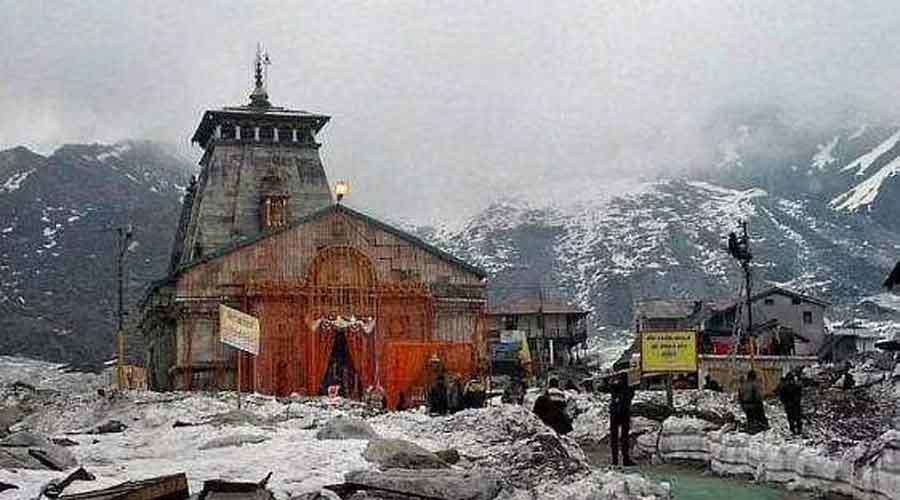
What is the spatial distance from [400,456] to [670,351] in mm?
19360

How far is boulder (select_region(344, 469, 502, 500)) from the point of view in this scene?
45.1 feet

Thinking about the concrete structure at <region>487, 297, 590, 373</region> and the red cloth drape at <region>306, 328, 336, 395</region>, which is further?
the concrete structure at <region>487, 297, 590, 373</region>

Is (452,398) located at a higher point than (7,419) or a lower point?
higher

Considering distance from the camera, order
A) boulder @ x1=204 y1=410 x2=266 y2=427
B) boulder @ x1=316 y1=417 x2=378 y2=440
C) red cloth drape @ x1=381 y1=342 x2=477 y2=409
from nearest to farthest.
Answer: boulder @ x1=316 y1=417 x2=378 y2=440 < boulder @ x1=204 y1=410 x2=266 y2=427 < red cloth drape @ x1=381 y1=342 x2=477 y2=409

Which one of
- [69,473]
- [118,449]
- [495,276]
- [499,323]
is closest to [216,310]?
[118,449]

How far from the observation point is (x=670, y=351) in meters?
33.6

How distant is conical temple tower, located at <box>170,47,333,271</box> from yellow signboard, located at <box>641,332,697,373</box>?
25.0m

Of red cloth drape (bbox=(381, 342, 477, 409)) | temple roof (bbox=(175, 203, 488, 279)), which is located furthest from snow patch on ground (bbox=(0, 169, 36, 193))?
red cloth drape (bbox=(381, 342, 477, 409))

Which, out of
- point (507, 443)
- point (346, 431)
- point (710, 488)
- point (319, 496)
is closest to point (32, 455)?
point (319, 496)

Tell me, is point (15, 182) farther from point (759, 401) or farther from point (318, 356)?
point (759, 401)

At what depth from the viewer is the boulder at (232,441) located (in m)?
18.0

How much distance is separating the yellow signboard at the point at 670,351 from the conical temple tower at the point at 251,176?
82.0 ft

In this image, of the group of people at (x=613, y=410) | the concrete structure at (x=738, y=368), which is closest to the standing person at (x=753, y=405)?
the group of people at (x=613, y=410)

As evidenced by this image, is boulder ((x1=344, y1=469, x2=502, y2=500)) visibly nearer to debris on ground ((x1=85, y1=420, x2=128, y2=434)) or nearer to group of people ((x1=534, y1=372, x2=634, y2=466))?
group of people ((x1=534, y1=372, x2=634, y2=466))
